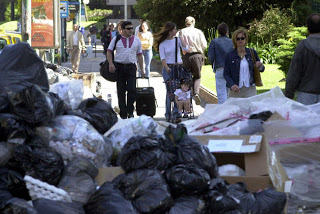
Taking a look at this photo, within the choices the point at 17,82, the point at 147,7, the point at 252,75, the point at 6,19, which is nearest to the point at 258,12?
the point at 147,7

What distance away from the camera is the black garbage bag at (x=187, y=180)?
460cm

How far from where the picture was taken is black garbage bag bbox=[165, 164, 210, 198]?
460cm

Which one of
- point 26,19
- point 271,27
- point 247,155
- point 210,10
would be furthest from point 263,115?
point 210,10

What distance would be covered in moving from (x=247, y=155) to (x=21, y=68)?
6.61 ft

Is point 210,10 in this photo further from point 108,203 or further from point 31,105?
point 108,203

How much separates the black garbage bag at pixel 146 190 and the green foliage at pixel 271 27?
1966cm

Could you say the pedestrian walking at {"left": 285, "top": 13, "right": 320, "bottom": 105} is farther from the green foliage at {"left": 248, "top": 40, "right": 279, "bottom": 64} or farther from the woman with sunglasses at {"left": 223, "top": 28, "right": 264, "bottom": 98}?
the green foliage at {"left": 248, "top": 40, "right": 279, "bottom": 64}

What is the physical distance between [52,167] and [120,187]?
1.65 feet

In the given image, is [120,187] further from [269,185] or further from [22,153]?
A: [269,185]

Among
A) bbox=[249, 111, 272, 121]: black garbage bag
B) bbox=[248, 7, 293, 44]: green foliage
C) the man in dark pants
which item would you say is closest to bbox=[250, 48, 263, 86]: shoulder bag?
bbox=[249, 111, 272, 121]: black garbage bag

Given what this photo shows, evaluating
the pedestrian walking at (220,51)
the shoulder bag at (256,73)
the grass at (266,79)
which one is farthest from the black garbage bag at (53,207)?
the grass at (266,79)

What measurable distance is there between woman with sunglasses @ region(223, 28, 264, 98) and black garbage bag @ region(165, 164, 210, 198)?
13.6 ft

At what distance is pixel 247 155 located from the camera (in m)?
5.29

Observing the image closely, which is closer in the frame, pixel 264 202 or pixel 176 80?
pixel 264 202
